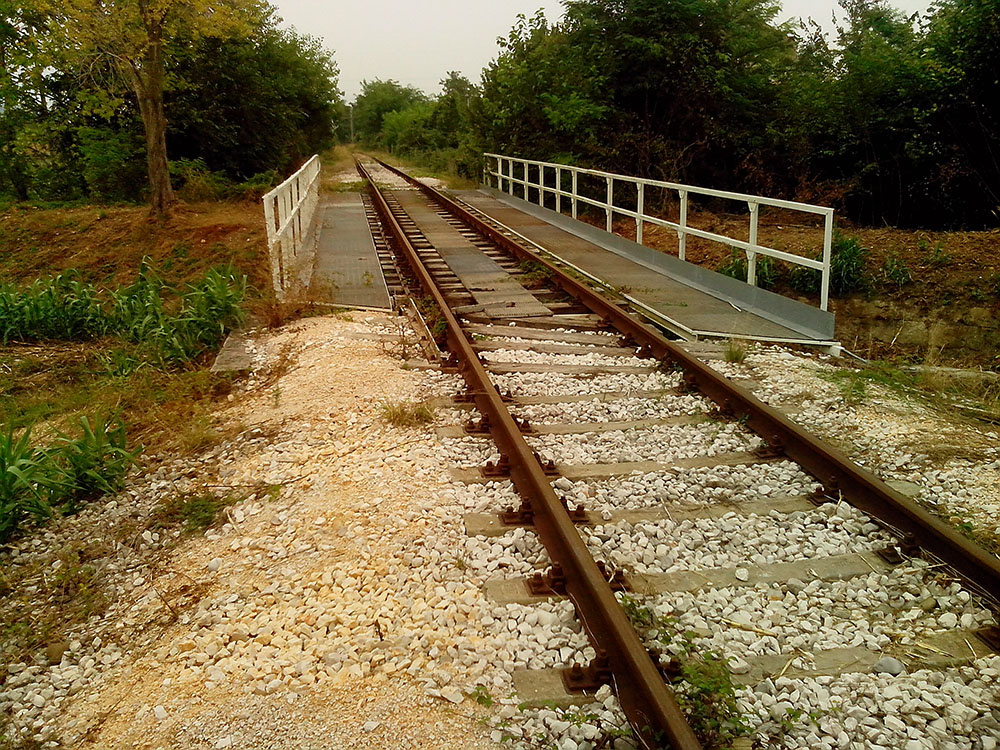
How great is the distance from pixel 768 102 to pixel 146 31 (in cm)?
1408

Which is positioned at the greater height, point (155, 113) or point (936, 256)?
point (155, 113)

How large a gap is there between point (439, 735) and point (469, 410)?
10.5 feet

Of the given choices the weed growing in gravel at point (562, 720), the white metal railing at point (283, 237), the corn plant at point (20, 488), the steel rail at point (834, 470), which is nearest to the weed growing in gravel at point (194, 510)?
the corn plant at point (20, 488)

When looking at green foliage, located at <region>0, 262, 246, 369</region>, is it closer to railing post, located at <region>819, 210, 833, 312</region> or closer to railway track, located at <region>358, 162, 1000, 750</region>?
railway track, located at <region>358, 162, 1000, 750</region>

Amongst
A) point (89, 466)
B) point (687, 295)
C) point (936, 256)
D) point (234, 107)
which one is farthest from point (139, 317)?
point (234, 107)

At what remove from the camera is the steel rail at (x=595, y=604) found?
2695mm

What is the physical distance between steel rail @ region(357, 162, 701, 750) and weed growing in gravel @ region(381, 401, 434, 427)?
398 millimetres

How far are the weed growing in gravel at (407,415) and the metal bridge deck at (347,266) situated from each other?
3661 millimetres

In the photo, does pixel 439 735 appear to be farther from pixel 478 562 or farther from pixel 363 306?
pixel 363 306

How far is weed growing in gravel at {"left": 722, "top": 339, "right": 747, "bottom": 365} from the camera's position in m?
6.97

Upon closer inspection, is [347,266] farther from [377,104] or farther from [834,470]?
[377,104]

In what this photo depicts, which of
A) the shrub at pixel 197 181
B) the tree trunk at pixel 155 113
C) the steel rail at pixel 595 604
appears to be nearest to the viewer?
the steel rail at pixel 595 604

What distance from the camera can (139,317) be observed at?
30.3 feet

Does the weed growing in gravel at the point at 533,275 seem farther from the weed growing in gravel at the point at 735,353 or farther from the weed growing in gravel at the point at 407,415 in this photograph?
the weed growing in gravel at the point at 407,415
